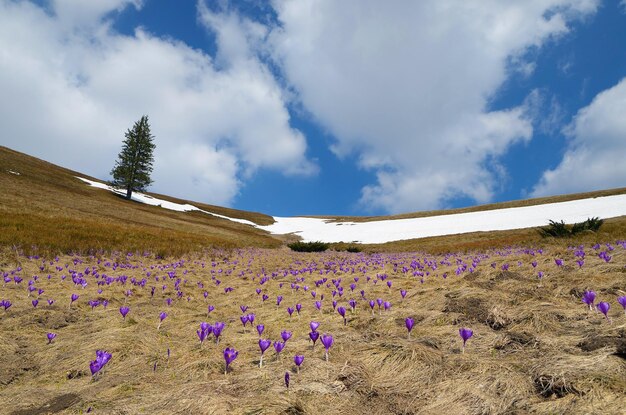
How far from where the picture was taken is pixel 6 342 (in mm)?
5148

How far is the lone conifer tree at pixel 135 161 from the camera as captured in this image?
67188 mm

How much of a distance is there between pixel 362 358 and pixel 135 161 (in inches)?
2995

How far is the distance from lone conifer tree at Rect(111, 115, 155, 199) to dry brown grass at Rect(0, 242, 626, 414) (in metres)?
68.1

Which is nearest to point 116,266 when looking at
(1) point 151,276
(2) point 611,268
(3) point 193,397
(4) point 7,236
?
(1) point 151,276

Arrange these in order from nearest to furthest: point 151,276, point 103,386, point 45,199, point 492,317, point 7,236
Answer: point 103,386 < point 492,317 < point 151,276 < point 7,236 < point 45,199

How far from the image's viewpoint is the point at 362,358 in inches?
153

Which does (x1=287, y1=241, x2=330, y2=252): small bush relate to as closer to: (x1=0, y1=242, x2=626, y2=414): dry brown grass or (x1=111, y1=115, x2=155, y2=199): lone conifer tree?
(x1=0, y1=242, x2=626, y2=414): dry brown grass

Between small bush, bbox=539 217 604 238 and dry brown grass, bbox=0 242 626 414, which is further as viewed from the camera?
small bush, bbox=539 217 604 238

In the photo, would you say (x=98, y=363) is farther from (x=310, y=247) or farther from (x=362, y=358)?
(x=310, y=247)

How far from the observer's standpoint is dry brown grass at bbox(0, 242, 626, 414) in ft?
9.42

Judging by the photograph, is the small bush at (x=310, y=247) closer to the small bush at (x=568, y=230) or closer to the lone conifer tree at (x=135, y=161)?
the small bush at (x=568, y=230)

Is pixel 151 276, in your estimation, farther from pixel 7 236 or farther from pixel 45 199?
pixel 45 199

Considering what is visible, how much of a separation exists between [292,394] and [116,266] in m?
13.4

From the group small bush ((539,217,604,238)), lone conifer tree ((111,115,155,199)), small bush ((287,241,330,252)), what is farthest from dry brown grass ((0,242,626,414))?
lone conifer tree ((111,115,155,199))
